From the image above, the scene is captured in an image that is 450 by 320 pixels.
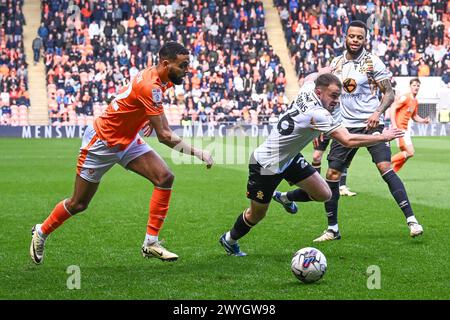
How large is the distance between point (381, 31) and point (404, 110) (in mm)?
26798

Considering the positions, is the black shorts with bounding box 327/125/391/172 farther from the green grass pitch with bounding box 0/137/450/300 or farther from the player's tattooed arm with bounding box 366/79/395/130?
the green grass pitch with bounding box 0/137/450/300

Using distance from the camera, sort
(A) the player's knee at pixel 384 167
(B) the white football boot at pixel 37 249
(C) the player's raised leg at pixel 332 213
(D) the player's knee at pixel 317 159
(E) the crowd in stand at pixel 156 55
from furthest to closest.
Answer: (E) the crowd in stand at pixel 156 55 → (D) the player's knee at pixel 317 159 → (A) the player's knee at pixel 384 167 → (C) the player's raised leg at pixel 332 213 → (B) the white football boot at pixel 37 249

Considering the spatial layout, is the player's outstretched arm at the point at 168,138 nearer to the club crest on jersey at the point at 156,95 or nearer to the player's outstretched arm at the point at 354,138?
the club crest on jersey at the point at 156,95

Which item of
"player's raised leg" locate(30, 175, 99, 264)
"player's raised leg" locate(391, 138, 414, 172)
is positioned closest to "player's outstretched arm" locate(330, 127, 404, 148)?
"player's raised leg" locate(30, 175, 99, 264)

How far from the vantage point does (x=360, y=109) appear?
31.3 feet

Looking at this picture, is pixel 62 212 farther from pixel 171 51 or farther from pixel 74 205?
pixel 171 51

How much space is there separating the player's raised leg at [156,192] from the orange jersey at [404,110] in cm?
916

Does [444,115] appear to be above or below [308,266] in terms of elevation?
below

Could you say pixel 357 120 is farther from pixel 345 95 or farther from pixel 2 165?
pixel 2 165

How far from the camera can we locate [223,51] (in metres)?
39.9

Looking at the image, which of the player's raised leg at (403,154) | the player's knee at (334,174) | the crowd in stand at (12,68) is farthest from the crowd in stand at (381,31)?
the player's knee at (334,174)

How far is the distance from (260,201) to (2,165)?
14805 mm

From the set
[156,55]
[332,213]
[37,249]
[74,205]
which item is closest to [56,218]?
[74,205]

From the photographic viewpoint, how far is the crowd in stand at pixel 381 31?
4006cm
